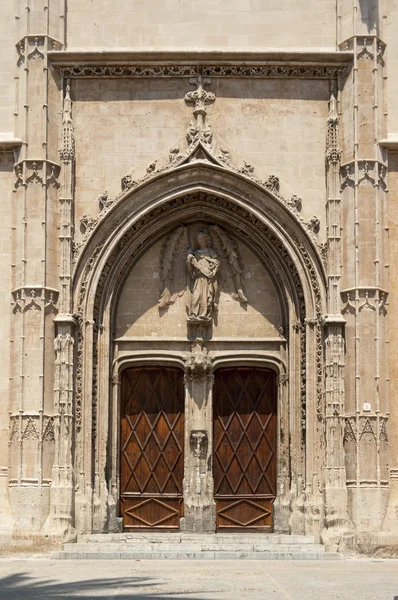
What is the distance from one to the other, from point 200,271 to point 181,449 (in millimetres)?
3880

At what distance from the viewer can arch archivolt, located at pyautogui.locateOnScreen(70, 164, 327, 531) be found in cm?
2500

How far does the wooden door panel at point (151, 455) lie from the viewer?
84.4 ft

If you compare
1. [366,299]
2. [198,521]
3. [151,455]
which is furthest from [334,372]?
[151,455]

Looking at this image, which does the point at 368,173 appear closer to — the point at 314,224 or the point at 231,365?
the point at 314,224

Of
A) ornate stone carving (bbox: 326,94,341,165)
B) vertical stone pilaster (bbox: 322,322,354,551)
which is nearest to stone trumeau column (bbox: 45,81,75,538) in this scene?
vertical stone pilaster (bbox: 322,322,354,551)

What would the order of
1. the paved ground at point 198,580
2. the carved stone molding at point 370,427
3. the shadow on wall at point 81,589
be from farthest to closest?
the carved stone molding at point 370,427, the paved ground at point 198,580, the shadow on wall at point 81,589

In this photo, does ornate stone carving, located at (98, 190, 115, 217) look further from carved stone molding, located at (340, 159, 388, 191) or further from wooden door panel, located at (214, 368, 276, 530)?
carved stone molding, located at (340, 159, 388, 191)

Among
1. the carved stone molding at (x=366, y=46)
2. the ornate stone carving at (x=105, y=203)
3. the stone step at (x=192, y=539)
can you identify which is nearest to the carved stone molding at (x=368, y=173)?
the carved stone molding at (x=366, y=46)

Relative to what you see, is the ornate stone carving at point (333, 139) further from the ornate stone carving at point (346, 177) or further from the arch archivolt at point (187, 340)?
the arch archivolt at point (187, 340)

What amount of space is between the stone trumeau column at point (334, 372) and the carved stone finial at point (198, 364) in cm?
263

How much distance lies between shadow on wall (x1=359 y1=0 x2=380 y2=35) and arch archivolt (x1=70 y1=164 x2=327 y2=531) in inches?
167

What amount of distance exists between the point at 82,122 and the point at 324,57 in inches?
211

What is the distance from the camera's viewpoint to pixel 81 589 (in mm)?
17453

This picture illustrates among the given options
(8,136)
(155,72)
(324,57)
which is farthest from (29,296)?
(324,57)
